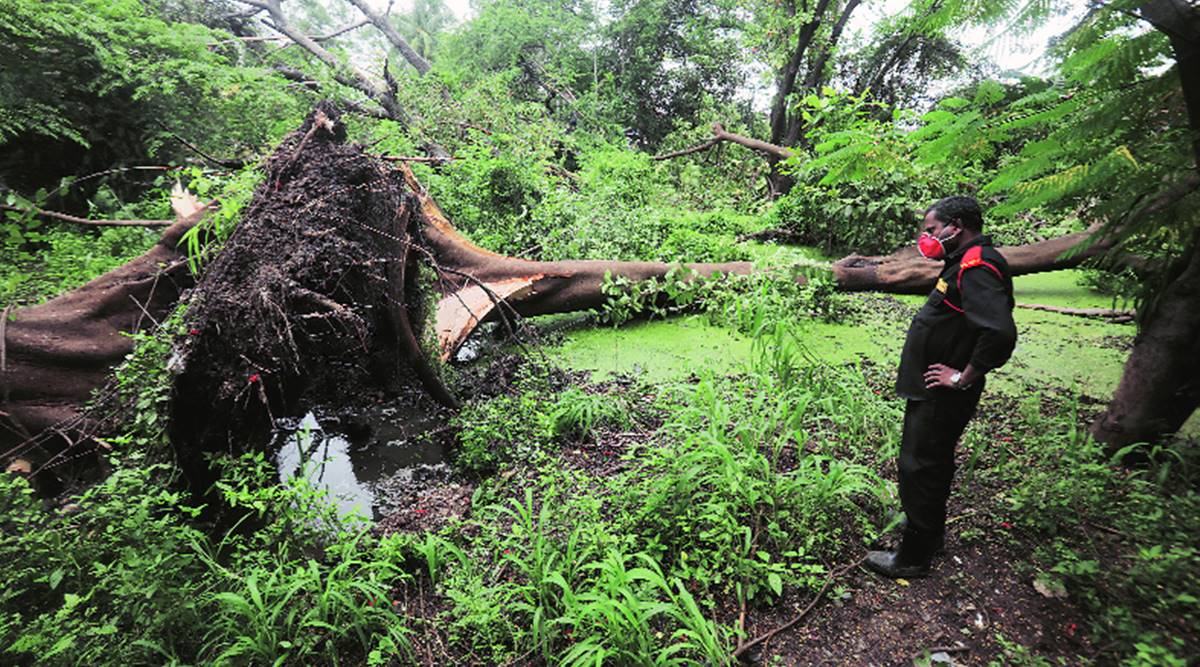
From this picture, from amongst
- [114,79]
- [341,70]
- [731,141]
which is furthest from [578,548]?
[341,70]

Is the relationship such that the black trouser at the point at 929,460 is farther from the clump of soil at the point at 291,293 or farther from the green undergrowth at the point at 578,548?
the clump of soil at the point at 291,293

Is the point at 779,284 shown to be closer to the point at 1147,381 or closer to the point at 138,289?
the point at 1147,381

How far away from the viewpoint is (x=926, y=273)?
19.2ft

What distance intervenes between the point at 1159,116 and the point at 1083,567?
2.20m

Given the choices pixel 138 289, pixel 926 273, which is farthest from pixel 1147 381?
pixel 138 289

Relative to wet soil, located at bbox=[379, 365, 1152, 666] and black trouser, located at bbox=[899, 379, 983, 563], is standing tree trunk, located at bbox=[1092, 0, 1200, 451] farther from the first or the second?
black trouser, located at bbox=[899, 379, 983, 563]

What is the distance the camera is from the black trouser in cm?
218

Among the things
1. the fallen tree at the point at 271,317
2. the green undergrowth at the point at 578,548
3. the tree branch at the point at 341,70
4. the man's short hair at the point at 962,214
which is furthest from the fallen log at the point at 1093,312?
the tree branch at the point at 341,70

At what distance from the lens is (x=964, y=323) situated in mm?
2139

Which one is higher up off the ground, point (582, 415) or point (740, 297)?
point (740, 297)

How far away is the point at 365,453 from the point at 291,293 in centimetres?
149

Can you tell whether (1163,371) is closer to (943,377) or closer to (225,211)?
(943,377)

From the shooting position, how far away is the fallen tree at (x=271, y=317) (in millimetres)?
2691

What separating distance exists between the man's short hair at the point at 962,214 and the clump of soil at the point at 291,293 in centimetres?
291
